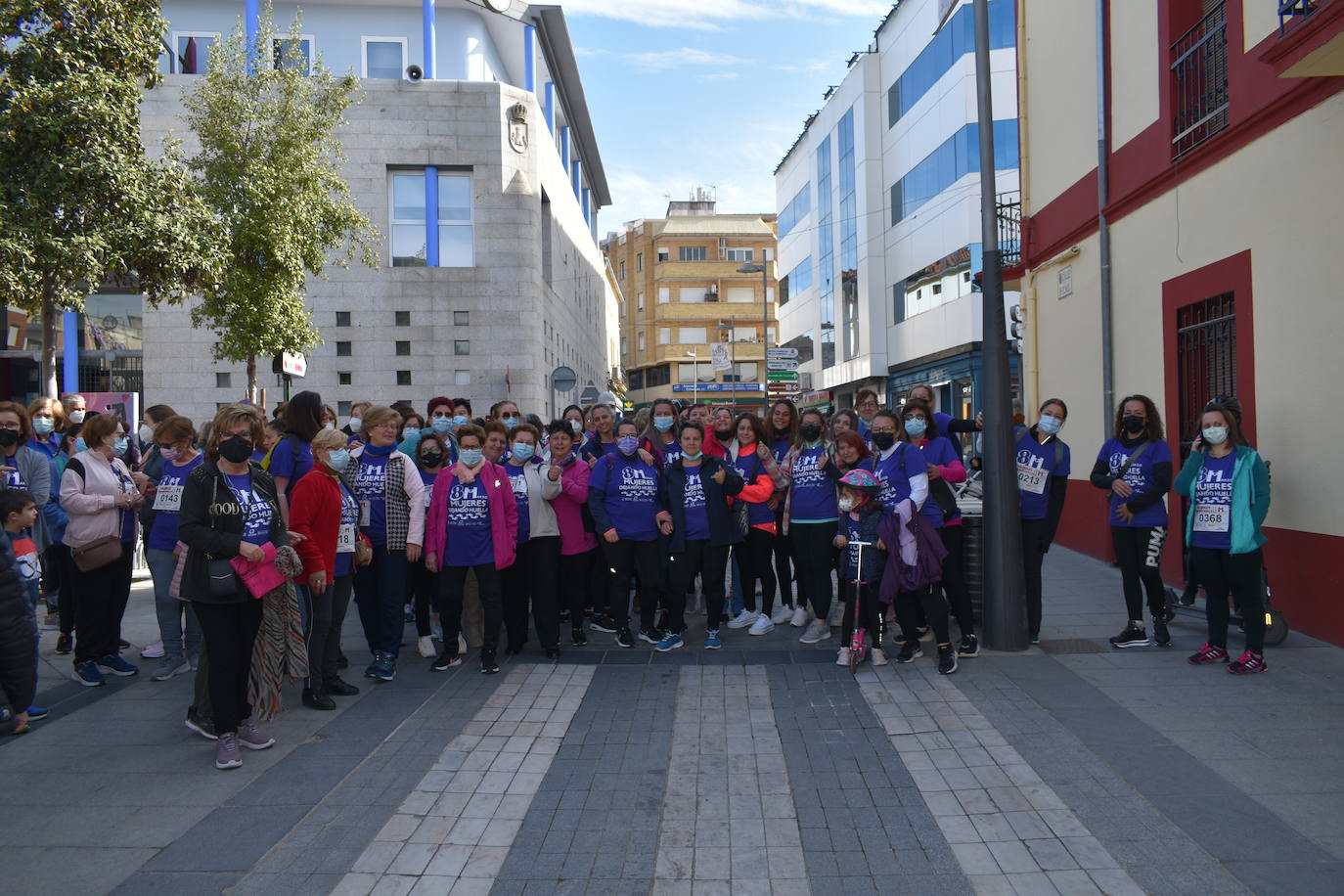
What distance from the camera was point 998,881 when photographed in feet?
12.2

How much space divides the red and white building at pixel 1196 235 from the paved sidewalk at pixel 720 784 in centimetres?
164

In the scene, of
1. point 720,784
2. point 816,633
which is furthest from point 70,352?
point 720,784

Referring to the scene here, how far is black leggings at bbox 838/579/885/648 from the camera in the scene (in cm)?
695

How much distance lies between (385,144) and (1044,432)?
25273mm

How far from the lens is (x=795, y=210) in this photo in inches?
1805

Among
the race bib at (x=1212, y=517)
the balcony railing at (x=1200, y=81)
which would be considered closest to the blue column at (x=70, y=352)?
the balcony railing at (x=1200, y=81)

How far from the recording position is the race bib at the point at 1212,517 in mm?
6598

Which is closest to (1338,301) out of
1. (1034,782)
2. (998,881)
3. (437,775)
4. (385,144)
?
(1034,782)

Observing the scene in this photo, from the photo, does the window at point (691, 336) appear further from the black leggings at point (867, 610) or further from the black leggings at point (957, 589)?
the black leggings at point (867, 610)

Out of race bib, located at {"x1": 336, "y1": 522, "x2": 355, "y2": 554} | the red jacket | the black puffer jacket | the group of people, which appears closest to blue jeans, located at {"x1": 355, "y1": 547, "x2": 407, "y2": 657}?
the group of people

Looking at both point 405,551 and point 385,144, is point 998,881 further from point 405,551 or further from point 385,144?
point 385,144

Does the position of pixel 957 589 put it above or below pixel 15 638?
below

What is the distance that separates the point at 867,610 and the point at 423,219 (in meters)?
25.2

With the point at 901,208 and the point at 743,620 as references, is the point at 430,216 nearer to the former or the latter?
the point at 901,208
